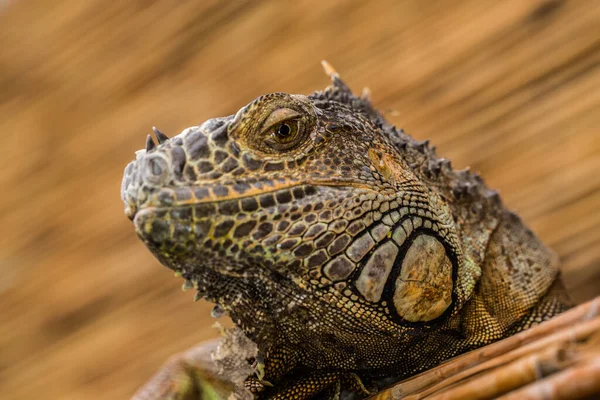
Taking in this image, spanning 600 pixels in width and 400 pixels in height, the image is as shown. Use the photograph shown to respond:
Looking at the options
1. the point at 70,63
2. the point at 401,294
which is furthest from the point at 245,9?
the point at 401,294

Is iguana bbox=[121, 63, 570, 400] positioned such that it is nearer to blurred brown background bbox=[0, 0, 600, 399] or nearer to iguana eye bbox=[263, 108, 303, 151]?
iguana eye bbox=[263, 108, 303, 151]

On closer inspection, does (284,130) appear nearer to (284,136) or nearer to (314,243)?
(284,136)

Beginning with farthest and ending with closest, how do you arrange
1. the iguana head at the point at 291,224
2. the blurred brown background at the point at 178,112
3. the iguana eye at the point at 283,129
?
the blurred brown background at the point at 178,112 → the iguana eye at the point at 283,129 → the iguana head at the point at 291,224

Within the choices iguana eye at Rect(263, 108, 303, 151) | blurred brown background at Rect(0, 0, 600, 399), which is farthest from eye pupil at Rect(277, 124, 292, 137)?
blurred brown background at Rect(0, 0, 600, 399)

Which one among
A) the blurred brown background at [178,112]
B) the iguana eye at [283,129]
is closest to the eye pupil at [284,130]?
the iguana eye at [283,129]

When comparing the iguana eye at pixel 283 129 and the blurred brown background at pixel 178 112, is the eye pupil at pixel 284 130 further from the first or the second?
the blurred brown background at pixel 178 112

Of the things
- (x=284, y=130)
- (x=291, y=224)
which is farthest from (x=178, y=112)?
(x=291, y=224)

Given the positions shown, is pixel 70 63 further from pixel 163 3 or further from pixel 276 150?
pixel 276 150
